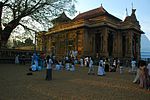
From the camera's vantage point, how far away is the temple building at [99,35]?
159 ft

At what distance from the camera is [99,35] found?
4994 cm

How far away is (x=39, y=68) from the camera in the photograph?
2473 cm

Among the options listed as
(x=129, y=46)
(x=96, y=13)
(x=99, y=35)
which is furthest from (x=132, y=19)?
(x=99, y=35)

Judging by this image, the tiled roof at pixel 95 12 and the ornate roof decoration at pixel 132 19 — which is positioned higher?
the tiled roof at pixel 95 12

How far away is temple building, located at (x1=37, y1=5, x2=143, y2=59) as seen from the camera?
4831cm

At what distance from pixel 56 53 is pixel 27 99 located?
48.1 meters

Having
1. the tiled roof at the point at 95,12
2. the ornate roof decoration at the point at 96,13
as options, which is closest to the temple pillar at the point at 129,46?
the ornate roof decoration at the point at 96,13

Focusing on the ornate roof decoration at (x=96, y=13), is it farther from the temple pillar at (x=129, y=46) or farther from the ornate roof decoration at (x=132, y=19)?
the temple pillar at (x=129, y=46)

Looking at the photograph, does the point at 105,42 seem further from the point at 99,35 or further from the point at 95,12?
the point at 95,12

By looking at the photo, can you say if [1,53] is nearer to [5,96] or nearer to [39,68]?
[39,68]

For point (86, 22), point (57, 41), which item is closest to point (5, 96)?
point (86, 22)

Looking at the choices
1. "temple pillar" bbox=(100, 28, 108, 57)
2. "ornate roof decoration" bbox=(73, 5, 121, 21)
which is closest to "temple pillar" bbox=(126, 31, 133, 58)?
"ornate roof decoration" bbox=(73, 5, 121, 21)

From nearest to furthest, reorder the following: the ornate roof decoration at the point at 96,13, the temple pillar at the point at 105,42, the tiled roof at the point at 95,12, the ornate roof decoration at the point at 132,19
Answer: the temple pillar at the point at 105,42
the ornate roof decoration at the point at 96,13
the tiled roof at the point at 95,12
the ornate roof decoration at the point at 132,19

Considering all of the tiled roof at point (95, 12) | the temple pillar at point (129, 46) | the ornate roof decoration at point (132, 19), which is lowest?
the temple pillar at point (129, 46)
